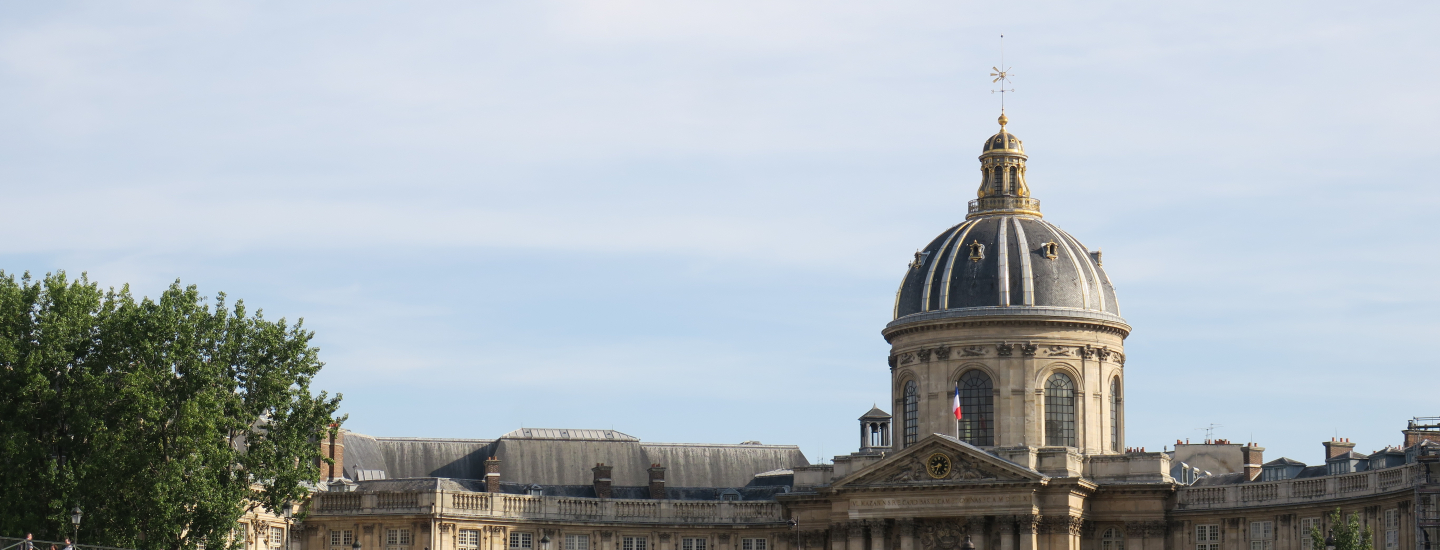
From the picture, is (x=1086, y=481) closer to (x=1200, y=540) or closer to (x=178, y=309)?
(x=1200, y=540)

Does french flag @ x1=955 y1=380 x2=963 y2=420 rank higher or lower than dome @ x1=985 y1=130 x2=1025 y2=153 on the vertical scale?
lower

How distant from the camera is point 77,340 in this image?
6825 cm

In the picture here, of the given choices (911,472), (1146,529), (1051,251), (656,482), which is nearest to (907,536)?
(911,472)

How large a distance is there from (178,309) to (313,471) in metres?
6.88

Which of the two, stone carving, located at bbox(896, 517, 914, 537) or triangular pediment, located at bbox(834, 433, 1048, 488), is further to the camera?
stone carving, located at bbox(896, 517, 914, 537)

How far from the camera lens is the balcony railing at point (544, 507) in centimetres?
8425

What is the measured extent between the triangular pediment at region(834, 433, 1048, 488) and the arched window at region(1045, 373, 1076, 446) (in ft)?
19.4

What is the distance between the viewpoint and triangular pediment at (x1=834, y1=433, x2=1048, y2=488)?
80562 mm

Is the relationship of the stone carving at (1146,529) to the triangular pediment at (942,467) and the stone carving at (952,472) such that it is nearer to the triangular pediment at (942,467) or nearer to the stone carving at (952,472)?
the triangular pediment at (942,467)

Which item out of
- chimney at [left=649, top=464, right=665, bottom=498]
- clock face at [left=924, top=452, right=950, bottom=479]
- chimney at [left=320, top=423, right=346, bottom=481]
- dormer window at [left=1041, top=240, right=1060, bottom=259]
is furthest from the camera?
chimney at [left=649, top=464, right=665, bottom=498]

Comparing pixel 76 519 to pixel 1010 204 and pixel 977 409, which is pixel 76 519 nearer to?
pixel 977 409

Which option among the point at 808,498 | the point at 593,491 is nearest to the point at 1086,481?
the point at 808,498

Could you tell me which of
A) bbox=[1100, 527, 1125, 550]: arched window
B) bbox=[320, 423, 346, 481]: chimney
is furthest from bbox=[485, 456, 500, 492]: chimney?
bbox=[1100, 527, 1125, 550]: arched window

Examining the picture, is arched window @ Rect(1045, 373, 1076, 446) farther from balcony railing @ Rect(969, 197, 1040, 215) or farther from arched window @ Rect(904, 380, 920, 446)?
balcony railing @ Rect(969, 197, 1040, 215)
